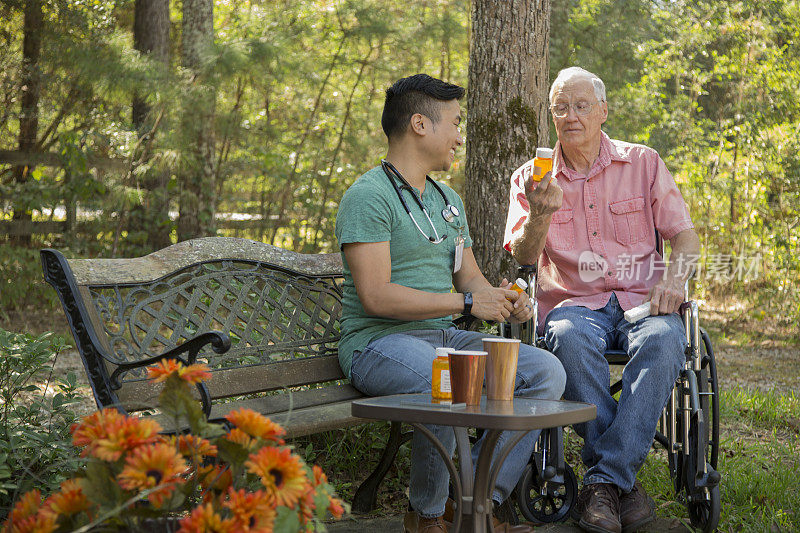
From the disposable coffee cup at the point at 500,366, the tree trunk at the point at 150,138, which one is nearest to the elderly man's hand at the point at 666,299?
the disposable coffee cup at the point at 500,366

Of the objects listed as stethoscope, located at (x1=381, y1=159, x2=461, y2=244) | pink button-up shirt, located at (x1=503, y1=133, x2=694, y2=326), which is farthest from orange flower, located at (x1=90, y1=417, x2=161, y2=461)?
pink button-up shirt, located at (x1=503, y1=133, x2=694, y2=326)

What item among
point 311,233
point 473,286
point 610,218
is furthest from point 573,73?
point 311,233

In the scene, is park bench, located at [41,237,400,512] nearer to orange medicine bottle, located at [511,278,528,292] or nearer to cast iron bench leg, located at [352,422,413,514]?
cast iron bench leg, located at [352,422,413,514]

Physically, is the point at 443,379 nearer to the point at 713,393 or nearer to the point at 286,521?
the point at 286,521

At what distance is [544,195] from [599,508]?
108 centimetres

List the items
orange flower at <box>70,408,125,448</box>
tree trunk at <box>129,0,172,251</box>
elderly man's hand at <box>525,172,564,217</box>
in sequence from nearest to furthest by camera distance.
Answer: orange flower at <box>70,408,125,448</box> < elderly man's hand at <box>525,172,564,217</box> < tree trunk at <box>129,0,172,251</box>

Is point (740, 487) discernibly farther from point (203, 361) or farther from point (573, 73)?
point (203, 361)

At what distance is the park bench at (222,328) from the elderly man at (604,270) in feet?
2.42

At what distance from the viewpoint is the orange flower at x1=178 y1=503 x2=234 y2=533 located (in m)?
1.35

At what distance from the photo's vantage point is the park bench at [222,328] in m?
2.54

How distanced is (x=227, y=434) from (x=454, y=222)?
175 centimetres

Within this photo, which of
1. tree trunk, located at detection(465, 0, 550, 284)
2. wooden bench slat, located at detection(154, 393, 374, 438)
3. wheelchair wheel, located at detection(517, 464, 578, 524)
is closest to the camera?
wooden bench slat, located at detection(154, 393, 374, 438)

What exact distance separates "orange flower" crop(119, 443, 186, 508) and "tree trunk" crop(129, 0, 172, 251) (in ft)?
18.4

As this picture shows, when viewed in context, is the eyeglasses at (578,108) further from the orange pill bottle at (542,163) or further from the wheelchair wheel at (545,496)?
the wheelchair wheel at (545,496)
